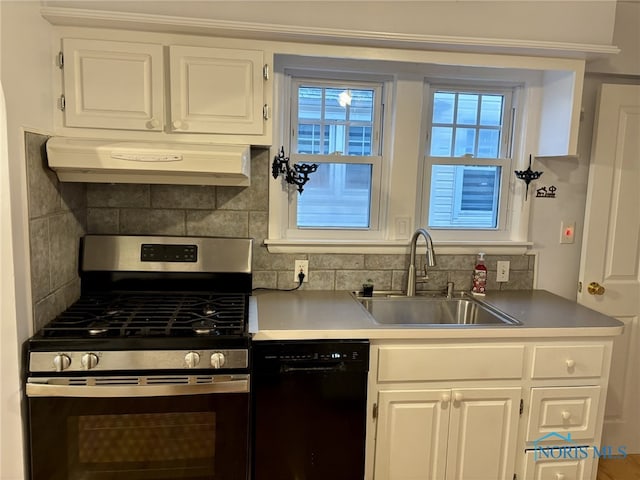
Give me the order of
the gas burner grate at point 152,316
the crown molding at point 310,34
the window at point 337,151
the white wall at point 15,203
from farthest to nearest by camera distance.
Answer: the window at point 337,151 → the crown molding at point 310,34 → the gas burner grate at point 152,316 → the white wall at point 15,203

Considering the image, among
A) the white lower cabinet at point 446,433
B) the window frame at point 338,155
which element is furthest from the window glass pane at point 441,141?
the white lower cabinet at point 446,433

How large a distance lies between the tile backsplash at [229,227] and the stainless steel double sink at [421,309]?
0.12m

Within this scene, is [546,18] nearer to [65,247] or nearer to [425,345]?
[425,345]

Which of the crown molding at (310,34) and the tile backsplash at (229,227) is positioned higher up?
the crown molding at (310,34)

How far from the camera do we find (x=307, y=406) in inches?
72.7

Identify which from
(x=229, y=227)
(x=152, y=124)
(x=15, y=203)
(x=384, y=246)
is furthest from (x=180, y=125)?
(x=384, y=246)

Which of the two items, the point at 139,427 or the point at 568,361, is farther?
the point at 568,361

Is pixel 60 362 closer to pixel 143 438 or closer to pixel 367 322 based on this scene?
pixel 143 438

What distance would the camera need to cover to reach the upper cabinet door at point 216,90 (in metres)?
1.96

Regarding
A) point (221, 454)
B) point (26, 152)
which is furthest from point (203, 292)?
point (26, 152)

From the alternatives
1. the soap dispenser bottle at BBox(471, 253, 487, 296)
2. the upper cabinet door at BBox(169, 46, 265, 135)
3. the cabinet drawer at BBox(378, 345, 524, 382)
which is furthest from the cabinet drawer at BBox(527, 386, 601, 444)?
the upper cabinet door at BBox(169, 46, 265, 135)

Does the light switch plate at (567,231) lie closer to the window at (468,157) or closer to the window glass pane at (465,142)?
the window at (468,157)

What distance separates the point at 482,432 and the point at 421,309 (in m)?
0.63

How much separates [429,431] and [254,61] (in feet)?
5.47
